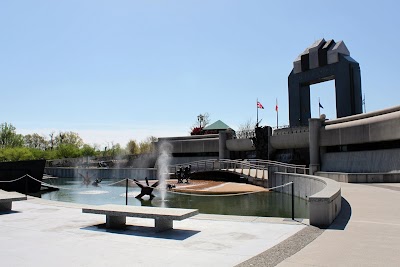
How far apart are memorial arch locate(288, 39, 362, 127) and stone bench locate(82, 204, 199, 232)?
3751cm

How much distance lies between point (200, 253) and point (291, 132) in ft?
117

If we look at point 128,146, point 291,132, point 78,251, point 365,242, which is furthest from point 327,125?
point 128,146

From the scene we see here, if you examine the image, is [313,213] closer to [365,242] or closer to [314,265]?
[365,242]

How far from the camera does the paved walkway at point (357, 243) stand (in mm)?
5602

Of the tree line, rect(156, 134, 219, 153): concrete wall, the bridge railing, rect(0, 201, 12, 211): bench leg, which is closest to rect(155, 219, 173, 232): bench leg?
rect(0, 201, 12, 211): bench leg

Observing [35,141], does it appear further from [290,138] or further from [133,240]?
[133,240]

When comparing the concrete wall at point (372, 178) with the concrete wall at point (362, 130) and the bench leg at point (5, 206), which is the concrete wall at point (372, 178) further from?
the bench leg at point (5, 206)

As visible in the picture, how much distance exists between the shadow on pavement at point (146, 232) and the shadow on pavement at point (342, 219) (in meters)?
3.38

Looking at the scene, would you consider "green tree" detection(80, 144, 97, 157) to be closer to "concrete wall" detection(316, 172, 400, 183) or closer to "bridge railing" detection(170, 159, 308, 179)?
"bridge railing" detection(170, 159, 308, 179)

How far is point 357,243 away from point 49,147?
118 meters

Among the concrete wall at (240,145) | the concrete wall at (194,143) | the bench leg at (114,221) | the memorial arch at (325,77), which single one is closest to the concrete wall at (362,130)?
the memorial arch at (325,77)

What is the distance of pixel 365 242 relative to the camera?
6840mm

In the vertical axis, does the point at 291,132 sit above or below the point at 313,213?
above

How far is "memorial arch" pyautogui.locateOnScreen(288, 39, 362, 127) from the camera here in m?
40.9
